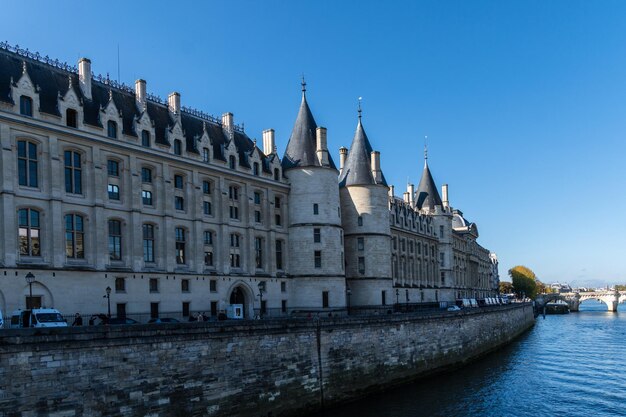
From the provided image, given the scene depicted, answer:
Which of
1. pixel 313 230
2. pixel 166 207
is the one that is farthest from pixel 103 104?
pixel 313 230

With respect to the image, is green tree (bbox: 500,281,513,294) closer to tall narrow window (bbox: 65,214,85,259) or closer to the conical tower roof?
the conical tower roof

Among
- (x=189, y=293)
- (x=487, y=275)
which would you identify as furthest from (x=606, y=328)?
(x=189, y=293)

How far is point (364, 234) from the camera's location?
6150 cm

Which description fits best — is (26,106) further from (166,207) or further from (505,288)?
(505,288)

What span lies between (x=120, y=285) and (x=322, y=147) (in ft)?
79.7

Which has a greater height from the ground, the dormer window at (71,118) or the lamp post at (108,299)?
the dormer window at (71,118)

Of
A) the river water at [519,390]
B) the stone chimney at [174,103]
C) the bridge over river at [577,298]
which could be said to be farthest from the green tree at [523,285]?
the stone chimney at [174,103]

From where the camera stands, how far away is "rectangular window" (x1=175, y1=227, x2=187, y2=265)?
44.3 meters

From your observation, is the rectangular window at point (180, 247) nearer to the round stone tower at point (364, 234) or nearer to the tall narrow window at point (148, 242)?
the tall narrow window at point (148, 242)

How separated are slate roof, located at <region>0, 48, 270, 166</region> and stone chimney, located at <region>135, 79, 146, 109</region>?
1.24 ft

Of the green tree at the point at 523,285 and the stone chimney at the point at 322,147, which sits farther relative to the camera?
the green tree at the point at 523,285

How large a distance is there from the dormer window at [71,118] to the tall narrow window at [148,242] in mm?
8260

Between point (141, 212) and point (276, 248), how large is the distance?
15.7 meters

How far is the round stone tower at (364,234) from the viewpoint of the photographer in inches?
2405
